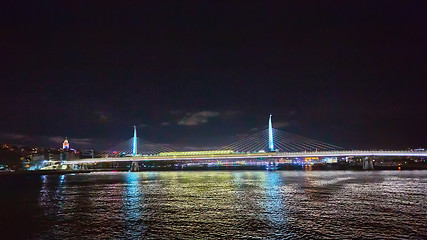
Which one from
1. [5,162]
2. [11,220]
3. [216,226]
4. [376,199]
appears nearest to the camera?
[216,226]

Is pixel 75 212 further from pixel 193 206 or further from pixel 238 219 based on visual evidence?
pixel 238 219

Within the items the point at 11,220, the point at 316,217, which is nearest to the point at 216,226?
the point at 316,217

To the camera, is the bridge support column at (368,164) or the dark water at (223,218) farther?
the bridge support column at (368,164)

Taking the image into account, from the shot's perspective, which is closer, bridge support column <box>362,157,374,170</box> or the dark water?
A: the dark water

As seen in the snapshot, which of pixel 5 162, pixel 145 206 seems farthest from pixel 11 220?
pixel 5 162

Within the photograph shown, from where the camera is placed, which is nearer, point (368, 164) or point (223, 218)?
point (223, 218)

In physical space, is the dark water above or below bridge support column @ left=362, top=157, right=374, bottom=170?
below

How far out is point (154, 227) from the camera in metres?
19.4

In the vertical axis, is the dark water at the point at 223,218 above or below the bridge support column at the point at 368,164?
below

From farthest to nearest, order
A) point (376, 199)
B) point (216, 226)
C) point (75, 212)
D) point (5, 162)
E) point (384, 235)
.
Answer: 1. point (5, 162)
2. point (376, 199)
3. point (75, 212)
4. point (216, 226)
5. point (384, 235)

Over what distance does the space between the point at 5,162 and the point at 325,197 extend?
470 ft

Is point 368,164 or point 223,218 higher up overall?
point 368,164

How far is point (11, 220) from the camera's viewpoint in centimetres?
2242

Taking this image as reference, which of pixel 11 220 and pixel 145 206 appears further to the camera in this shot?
pixel 145 206
